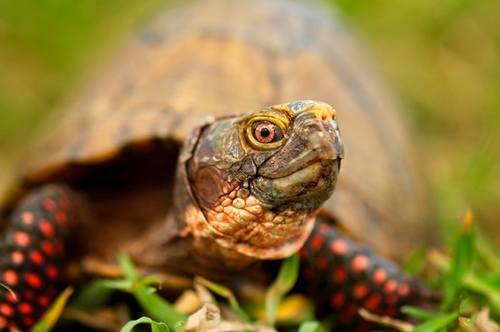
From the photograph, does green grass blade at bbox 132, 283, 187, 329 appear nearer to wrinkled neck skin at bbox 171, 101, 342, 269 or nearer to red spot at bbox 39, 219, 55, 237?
wrinkled neck skin at bbox 171, 101, 342, 269

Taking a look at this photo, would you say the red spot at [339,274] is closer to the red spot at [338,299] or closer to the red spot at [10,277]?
the red spot at [338,299]

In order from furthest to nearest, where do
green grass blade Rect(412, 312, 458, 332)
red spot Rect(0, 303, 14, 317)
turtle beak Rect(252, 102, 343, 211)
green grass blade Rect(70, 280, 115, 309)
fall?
1. green grass blade Rect(70, 280, 115, 309)
2. red spot Rect(0, 303, 14, 317)
3. green grass blade Rect(412, 312, 458, 332)
4. turtle beak Rect(252, 102, 343, 211)

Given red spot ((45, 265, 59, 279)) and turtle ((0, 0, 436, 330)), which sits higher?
turtle ((0, 0, 436, 330))

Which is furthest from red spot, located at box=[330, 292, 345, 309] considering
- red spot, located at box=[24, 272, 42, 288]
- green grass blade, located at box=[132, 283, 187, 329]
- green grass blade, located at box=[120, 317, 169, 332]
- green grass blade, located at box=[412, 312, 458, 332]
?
red spot, located at box=[24, 272, 42, 288]

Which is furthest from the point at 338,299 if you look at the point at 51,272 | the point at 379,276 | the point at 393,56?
the point at 393,56

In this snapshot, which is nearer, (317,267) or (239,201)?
(239,201)

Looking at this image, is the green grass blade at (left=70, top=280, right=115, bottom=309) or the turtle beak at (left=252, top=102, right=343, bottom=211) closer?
the turtle beak at (left=252, top=102, right=343, bottom=211)

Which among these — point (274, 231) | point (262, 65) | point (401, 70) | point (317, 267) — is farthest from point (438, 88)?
point (274, 231)

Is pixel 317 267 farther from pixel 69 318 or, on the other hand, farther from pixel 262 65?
pixel 262 65

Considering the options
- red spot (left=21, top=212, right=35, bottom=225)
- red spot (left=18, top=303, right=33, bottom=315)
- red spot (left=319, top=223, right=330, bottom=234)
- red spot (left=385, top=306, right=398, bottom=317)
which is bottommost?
red spot (left=18, top=303, right=33, bottom=315)
